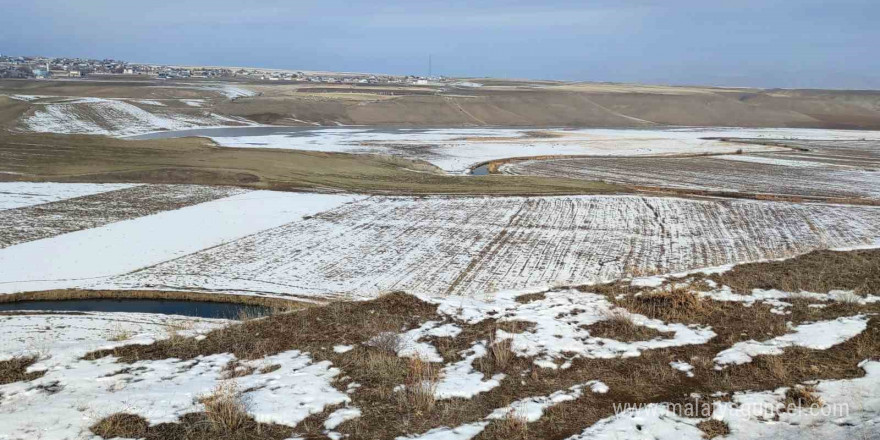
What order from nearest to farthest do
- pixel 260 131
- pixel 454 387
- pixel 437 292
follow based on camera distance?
pixel 454 387 < pixel 437 292 < pixel 260 131

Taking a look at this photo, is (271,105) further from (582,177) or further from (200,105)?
(582,177)

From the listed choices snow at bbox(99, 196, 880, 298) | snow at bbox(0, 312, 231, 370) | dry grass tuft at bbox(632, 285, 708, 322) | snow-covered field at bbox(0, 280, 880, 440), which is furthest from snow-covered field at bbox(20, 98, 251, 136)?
dry grass tuft at bbox(632, 285, 708, 322)

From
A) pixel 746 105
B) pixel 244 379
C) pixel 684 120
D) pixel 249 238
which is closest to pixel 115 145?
pixel 249 238

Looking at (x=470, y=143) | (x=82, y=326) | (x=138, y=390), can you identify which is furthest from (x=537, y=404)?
(x=470, y=143)

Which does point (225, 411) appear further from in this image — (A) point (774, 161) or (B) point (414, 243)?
(A) point (774, 161)

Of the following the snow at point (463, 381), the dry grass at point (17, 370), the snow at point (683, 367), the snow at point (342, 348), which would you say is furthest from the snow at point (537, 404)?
the dry grass at point (17, 370)

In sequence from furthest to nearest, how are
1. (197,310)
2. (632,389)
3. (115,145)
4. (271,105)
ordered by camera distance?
(271,105) < (115,145) < (197,310) < (632,389)

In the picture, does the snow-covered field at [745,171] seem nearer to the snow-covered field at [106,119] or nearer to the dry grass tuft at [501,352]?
the dry grass tuft at [501,352]
